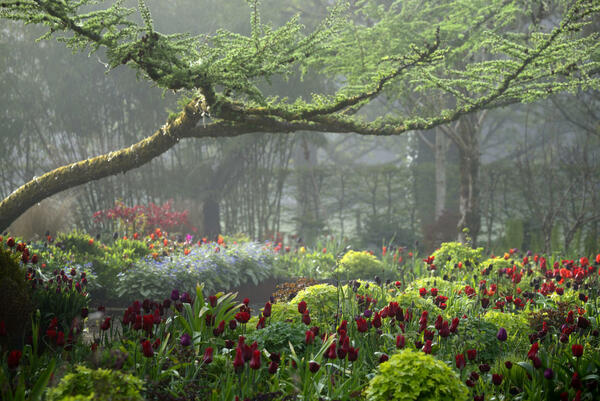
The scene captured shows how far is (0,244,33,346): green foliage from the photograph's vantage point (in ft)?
11.3

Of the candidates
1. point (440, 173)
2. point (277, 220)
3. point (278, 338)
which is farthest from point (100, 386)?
point (277, 220)

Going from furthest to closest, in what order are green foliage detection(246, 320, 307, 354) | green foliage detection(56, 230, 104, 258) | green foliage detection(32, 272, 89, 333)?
green foliage detection(56, 230, 104, 258), green foliage detection(32, 272, 89, 333), green foliage detection(246, 320, 307, 354)

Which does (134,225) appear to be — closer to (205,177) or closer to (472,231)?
(205,177)

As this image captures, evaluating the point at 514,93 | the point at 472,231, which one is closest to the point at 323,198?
the point at 472,231

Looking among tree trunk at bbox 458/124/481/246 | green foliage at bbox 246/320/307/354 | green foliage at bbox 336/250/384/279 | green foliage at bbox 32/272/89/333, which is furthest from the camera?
tree trunk at bbox 458/124/481/246

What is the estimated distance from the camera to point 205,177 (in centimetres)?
1320

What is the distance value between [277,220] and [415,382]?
36.2 feet

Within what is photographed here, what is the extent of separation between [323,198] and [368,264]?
685cm

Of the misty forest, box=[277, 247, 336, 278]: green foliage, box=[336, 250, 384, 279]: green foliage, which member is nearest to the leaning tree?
the misty forest

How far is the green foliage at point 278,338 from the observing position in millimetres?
3557

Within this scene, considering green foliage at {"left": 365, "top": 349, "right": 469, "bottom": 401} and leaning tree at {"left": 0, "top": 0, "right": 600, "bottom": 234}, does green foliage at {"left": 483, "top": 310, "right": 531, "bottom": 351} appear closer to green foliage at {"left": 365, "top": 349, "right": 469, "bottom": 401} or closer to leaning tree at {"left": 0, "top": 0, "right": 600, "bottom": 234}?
green foliage at {"left": 365, "top": 349, "right": 469, "bottom": 401}

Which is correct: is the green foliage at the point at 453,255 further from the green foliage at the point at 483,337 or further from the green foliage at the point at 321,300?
the green foliage at the point at 483,337

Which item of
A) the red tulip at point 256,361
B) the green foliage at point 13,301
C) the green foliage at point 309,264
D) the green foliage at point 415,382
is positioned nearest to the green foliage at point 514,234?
the green foliage at point 309,264

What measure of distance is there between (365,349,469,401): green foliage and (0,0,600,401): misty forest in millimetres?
12
